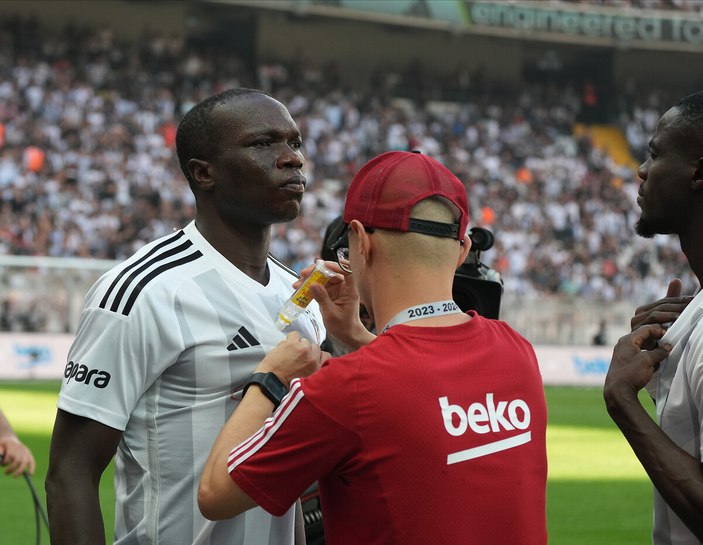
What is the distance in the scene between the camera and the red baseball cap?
2455mm

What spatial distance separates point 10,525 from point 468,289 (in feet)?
18.1

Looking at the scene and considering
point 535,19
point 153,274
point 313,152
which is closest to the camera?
point 153,274

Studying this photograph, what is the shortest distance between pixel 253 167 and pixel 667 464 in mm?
1437

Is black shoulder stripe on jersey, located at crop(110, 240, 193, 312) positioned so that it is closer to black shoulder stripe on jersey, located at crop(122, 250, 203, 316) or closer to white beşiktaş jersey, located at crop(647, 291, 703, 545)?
black shoulder stripe on jersey, located at crop(122, 250, 203, 316)

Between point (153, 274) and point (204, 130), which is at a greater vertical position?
point (204, 130)

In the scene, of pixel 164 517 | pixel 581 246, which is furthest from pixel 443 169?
pixel 581 246

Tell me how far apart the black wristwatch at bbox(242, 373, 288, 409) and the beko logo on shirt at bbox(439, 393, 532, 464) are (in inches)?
17.1

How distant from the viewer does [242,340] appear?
9.84ft

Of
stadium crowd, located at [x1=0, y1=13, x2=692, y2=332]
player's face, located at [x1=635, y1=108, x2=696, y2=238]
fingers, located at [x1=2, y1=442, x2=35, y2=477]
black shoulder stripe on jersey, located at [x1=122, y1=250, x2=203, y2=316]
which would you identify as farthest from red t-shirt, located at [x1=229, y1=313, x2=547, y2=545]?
stadium crowd, located at [x1=0, y1=13, x2=692, y2=332]

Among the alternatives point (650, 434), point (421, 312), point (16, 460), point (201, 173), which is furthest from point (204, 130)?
point (16, 460)

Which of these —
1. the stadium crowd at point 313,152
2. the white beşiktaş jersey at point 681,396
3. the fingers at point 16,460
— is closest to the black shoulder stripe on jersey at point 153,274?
the white beşiktaş jersey at point 681,396

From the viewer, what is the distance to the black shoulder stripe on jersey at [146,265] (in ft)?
9.44

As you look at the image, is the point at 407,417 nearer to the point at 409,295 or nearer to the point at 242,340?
the point at 409,295

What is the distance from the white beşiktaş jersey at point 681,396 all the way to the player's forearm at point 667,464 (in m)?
0.06
